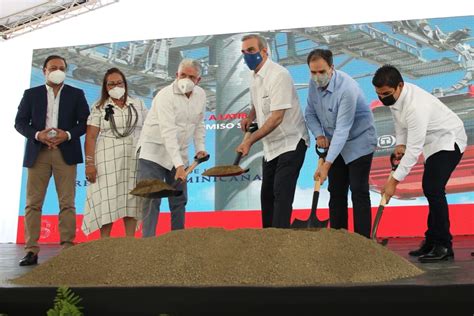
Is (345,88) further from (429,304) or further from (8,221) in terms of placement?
(8,221)

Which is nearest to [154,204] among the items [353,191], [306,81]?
[353,191]

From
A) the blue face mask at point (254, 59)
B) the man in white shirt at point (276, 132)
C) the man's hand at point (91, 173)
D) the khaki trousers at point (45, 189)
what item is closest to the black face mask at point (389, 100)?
the man in white shirt at point (276, 132)

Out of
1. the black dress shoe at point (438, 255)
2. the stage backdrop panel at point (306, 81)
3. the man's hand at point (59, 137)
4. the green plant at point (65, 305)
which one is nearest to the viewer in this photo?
the green plant at point (65, 305)

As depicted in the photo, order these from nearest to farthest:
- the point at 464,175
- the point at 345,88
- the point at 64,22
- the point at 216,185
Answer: the point at 345,88 → the point at 464,175 → the point at 216,185 → the point at 64,22

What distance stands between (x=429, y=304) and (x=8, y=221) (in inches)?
249

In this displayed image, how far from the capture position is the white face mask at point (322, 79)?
9.37 ft

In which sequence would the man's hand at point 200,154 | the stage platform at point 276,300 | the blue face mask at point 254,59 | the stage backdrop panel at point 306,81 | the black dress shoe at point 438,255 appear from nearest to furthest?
the stage platform at point 276,300
the black dress shoe at point 438,255
the blue face mask at point 254,59
the man's hand at point 200,154
the stage backdrop panel at point 306,81

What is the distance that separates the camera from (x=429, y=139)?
2.75m

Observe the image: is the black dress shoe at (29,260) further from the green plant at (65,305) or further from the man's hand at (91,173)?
the green plant at (65,305)

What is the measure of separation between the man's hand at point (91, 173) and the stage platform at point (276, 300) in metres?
1.63

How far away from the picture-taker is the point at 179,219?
309 centimetres

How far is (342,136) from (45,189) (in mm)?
1604

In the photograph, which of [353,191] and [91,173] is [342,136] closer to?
[353,191]

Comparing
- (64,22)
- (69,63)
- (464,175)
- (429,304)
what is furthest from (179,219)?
(64,22)
